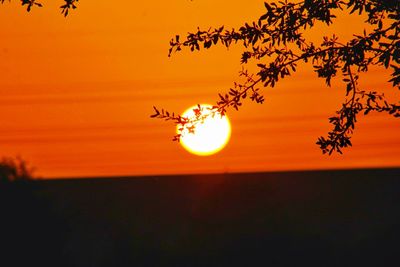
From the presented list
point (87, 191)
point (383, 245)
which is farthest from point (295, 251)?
point (87, 191)

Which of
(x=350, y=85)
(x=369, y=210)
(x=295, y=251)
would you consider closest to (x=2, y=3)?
(x=350, y=85)

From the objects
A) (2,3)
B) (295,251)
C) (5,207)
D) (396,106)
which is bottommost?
(396,106)

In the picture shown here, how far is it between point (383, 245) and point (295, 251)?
2.86 m

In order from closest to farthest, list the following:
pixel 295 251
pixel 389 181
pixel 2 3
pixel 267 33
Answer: pixel 2 3
pixel 267 33
pixel 295 251
pixel 389 181

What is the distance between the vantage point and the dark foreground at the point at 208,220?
94.7ft

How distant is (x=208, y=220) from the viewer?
99.7 feet

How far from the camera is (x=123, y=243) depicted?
30.1 metres

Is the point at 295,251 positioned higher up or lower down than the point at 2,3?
higher up

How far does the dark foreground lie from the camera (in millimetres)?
28859

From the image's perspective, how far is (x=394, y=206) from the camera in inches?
1196

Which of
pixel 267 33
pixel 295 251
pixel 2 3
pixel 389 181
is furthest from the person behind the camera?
pixel 389 181

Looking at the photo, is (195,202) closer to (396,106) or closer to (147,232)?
(147,232)

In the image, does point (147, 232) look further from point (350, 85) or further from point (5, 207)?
point (350, 85)

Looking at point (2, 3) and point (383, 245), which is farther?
point (383, 245)
